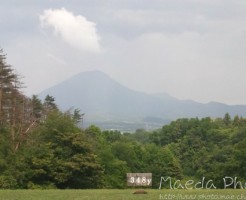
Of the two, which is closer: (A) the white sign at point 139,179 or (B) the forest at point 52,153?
(A) the white sign at point 139,179

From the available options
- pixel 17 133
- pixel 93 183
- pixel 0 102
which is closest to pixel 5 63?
pixel 0 102

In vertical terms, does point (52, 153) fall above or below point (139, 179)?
above

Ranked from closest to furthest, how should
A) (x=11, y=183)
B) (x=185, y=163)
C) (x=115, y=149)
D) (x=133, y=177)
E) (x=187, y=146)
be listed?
(x=133, y=177) → (x=11, y=183) → (x=115, y=149) → (x=185, y=163) → (x=187, y=146)

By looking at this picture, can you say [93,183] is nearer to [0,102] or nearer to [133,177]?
[0,102]

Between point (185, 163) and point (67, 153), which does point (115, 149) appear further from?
point (67, 153)

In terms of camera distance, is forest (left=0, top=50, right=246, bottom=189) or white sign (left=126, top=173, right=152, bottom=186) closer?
white sign (left=126, top=173, right=152, bottom=186)

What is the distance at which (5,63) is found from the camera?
151 feet

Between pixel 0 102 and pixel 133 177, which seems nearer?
pixel 133 177

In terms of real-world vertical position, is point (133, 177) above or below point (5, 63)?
below

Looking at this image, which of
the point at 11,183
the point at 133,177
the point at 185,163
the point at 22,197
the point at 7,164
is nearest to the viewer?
the point at 22,197

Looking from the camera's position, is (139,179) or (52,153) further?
(52,153)

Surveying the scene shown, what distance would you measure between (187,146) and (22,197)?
8394 cm

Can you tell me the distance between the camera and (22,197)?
16.3 m

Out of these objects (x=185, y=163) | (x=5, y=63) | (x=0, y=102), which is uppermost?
(x=5, y=63)
